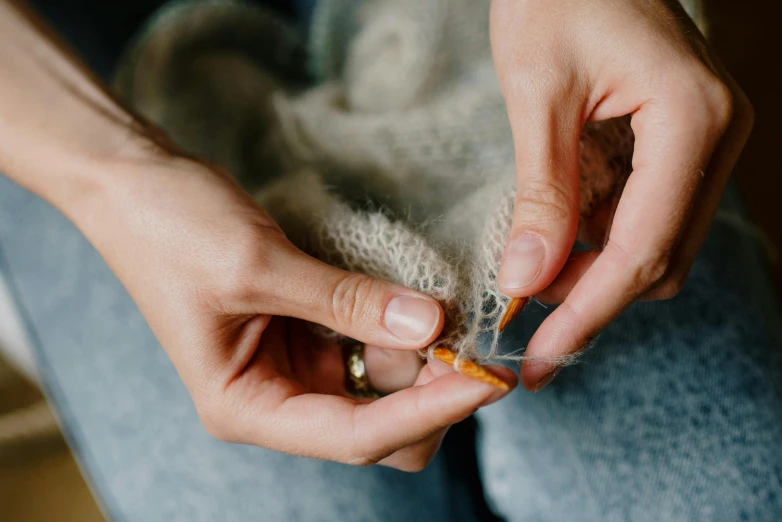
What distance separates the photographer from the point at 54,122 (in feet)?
1.86

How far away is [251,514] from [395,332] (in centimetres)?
33

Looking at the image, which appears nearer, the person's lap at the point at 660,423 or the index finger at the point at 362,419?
the index finger at the point at 362,419

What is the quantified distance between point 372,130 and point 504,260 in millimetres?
265

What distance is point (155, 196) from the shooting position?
0.49 meters

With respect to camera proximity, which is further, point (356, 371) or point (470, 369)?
point (356, 371)

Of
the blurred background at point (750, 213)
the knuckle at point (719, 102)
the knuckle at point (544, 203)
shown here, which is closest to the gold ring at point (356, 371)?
the knuckle at point (544, 203)

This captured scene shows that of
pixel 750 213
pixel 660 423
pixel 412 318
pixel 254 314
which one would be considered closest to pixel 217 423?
pixel 254 314

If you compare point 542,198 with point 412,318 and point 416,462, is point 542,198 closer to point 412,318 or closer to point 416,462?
point 412,318

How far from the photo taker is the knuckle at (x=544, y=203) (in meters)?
0.43

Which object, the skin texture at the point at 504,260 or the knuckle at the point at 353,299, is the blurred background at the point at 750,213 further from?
the knuckle at the point at 353,299

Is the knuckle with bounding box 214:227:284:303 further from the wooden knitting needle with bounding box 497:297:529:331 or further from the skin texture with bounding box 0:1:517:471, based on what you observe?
the wooden knitting needle with bounding box 497:297:529:331

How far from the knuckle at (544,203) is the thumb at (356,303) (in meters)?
0.10

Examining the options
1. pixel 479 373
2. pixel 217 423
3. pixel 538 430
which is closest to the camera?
pixel 479 373

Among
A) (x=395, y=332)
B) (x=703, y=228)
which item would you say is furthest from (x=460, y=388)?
(x=703, y=228)
